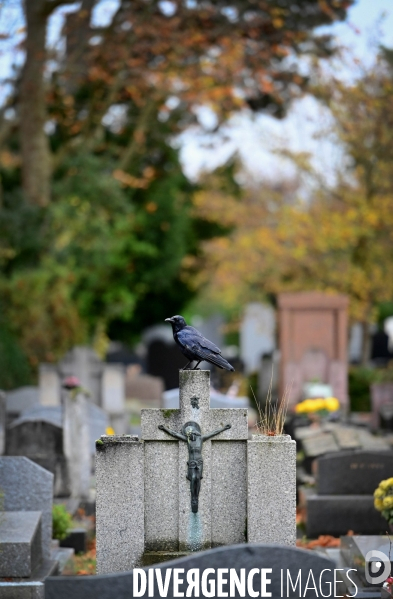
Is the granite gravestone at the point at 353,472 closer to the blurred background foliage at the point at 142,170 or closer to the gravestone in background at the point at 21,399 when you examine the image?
the gravestone in background at the point at 21,399

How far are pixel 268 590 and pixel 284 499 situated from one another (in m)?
1.39

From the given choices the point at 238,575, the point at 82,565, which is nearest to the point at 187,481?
the point at 238,575

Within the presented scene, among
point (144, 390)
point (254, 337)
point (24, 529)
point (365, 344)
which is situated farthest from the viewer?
Result: point (254, 337)

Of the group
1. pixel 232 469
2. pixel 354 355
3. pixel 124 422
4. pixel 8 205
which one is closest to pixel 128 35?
pixel 8 205

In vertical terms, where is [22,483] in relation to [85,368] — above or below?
below

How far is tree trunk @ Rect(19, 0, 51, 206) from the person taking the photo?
793 inches

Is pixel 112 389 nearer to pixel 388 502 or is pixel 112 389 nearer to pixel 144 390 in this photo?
pixel 144 390

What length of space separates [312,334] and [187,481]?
51.2 feet

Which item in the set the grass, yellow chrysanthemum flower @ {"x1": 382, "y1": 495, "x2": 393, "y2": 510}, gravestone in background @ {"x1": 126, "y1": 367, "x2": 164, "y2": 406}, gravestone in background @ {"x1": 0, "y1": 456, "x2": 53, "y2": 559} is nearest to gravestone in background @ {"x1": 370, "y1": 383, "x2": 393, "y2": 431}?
gravestone in background @ {"x1": 126, "y1": 367, "x2": 164, "y2": 406}

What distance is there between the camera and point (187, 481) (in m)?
7.38

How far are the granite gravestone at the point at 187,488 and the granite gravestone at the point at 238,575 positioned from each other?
1343mm

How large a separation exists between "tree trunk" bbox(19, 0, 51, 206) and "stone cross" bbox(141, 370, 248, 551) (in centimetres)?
1426

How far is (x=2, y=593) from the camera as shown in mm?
7367

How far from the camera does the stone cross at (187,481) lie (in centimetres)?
738
